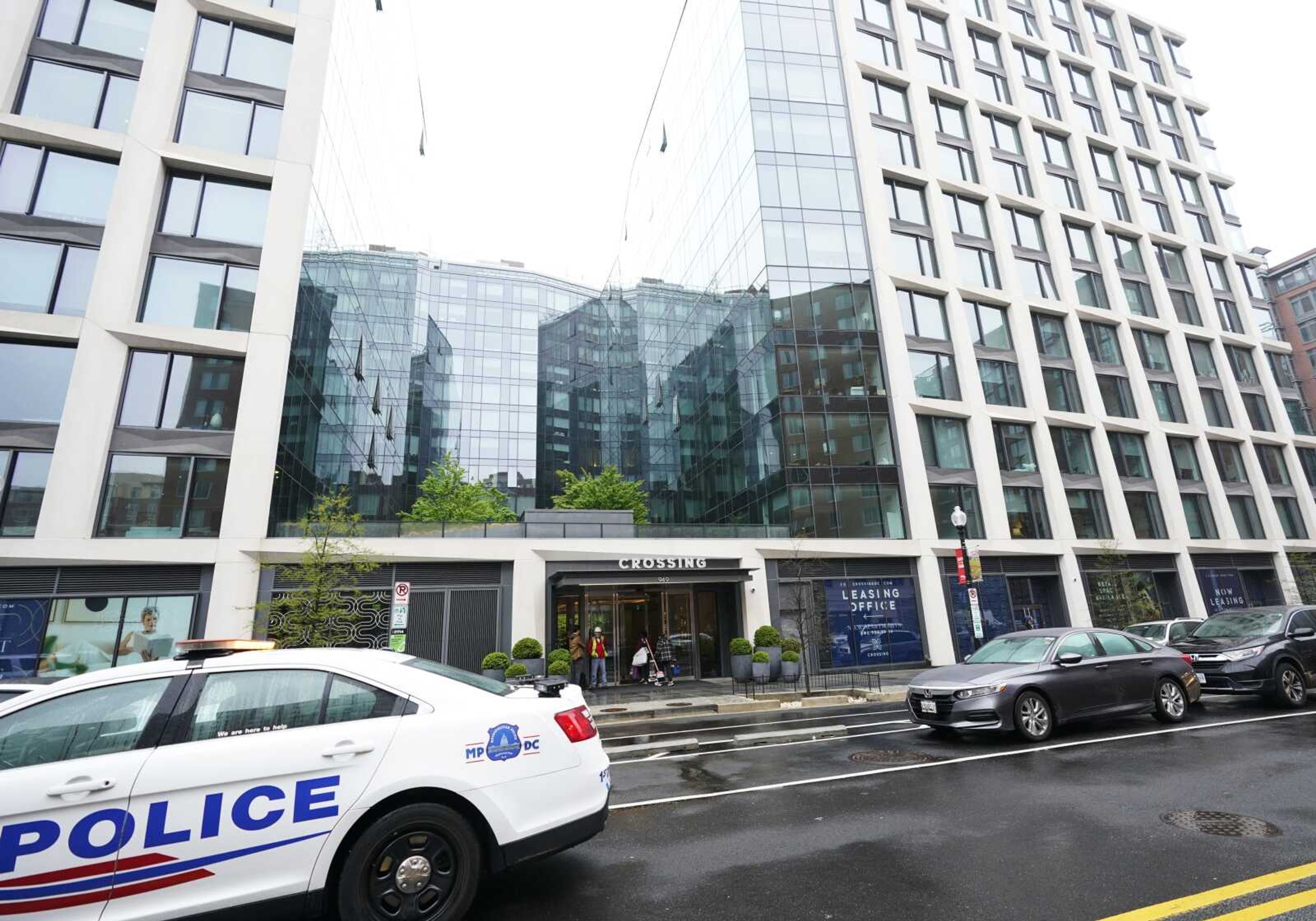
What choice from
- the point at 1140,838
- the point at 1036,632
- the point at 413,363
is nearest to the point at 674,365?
the point at 413,363

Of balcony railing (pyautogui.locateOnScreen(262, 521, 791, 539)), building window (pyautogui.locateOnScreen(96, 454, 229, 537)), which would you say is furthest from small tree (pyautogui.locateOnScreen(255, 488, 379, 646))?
building window (pyautogui.locateOnScreen(96, 454, 229, 537))

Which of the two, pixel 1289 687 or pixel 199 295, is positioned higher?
pixel 199 295

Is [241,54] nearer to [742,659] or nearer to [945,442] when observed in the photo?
[742,659]

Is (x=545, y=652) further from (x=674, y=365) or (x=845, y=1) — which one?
(x=845, y=1)

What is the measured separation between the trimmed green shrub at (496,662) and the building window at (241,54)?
21.4 metres

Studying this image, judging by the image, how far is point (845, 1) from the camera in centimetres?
3309

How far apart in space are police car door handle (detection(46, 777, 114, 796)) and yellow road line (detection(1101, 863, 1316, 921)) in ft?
18.9

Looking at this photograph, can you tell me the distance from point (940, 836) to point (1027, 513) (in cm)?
2826

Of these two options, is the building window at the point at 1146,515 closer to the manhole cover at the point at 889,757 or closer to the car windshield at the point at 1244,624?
the car windshield at the point at 1244,624

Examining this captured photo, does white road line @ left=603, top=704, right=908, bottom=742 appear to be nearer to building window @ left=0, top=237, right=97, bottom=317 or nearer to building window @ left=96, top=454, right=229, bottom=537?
building window @ left=96, top=454, right=229, bottom=537

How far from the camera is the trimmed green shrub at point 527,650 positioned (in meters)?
19.0

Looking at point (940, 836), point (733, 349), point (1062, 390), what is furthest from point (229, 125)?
point (1062, 390)

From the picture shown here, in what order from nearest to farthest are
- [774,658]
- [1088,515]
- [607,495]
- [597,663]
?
[597,663]
[774,658]
[1088,515]
[607,495]

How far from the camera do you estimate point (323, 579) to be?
16.8m
